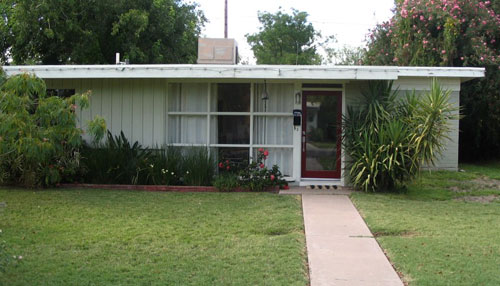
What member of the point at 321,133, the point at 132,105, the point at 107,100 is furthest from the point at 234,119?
the point at 107,100

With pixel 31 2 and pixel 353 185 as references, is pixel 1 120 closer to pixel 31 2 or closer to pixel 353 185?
pixel 353 185

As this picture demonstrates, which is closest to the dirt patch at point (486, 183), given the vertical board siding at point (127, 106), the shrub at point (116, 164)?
the shrub at point (116, 164)

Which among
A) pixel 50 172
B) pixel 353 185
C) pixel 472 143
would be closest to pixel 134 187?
pixel 50 172

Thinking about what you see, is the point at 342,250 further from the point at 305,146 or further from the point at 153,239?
the point at 305,146

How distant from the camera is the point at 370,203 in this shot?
9281 mm

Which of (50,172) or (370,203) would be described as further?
(50,172)

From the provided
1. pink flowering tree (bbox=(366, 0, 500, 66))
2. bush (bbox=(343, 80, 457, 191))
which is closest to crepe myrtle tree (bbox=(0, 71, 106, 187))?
bush (bbox=(343, 80, 457, 191))

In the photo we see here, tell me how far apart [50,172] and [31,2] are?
12.5 m

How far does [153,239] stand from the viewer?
660cm

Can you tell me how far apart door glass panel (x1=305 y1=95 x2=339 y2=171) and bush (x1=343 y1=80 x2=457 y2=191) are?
0.50 m

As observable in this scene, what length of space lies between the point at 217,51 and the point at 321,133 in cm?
332

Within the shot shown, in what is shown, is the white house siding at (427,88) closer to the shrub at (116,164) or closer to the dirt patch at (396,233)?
the dirt patch at (396,233)

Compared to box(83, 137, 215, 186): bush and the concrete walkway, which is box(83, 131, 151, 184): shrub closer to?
box(83, 137, 215, 186): bush

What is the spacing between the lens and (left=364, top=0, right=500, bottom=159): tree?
1580cm
